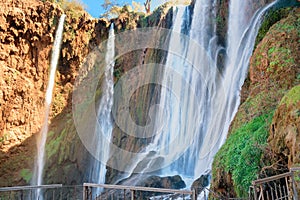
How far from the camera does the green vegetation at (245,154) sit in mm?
5793

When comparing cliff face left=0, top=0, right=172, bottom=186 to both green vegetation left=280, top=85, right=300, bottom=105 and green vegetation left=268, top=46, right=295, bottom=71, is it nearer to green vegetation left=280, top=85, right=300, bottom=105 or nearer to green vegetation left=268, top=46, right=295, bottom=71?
green vegetation left=268, top=46, right=295, bottom=71

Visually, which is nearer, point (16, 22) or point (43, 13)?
point (16, 22)

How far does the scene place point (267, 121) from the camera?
666 cm

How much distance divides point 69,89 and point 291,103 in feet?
48.0

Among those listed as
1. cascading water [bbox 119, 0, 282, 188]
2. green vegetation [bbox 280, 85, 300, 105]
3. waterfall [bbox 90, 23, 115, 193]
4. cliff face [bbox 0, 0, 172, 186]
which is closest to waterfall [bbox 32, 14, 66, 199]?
cliff face [bbox 0, 0, 172, 186]

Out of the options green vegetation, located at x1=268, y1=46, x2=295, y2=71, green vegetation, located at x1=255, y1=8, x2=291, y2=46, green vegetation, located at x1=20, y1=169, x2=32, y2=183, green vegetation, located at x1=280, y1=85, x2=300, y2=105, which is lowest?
green vegetation, located at x1=20, y1=169, x2=32, y2=183

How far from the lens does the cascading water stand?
11797 mm

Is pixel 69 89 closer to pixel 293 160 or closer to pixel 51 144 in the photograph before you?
pixel 51 144

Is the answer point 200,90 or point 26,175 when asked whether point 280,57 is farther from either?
point 26,175

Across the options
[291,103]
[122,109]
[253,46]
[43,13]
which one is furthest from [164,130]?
[291,103]

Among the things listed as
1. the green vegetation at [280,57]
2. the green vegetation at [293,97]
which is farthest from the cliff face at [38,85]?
the green vegetation at [293,97]

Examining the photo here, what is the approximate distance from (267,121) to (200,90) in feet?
28.2

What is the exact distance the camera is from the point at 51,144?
17.3 metres

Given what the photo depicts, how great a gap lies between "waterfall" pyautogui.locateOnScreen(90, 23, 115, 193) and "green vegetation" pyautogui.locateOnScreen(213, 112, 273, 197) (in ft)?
41.7
